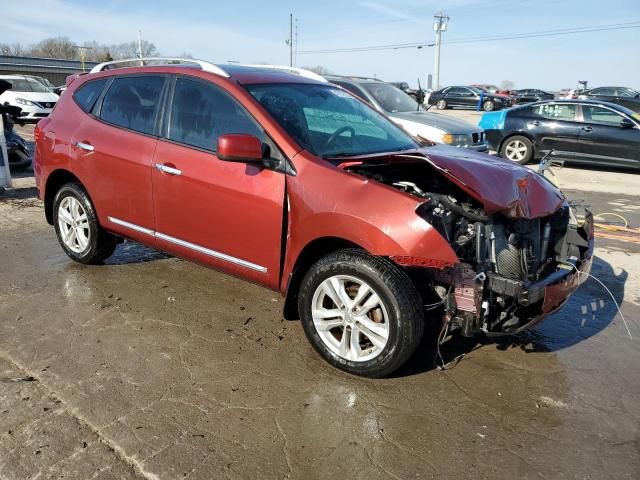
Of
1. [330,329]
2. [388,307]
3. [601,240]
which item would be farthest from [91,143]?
[601,240]

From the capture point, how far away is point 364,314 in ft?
10.7

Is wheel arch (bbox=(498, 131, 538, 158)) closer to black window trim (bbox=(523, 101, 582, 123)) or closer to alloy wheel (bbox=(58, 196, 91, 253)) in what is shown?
black window trim (bbox=(523, 101, 582, 123))

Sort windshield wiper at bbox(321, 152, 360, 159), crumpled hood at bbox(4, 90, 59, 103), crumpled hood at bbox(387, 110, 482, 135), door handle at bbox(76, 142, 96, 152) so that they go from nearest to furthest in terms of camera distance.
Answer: windshield wiper at bbox(321, 152, 360, 159), door handle at bbox(76, 142, 96, 152), crumpled hood at bbox(387, 110, 482, 135), crumpled hood at bbox(4, 90, 59, 103)

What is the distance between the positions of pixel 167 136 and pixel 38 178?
2.03 m

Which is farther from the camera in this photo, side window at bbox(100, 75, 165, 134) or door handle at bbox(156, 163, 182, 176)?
side window at bbox(100, 75, 165, 134)

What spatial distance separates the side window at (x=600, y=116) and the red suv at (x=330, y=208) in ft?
29.2

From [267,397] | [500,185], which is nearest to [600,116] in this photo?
[500,185]

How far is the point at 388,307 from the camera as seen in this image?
3121 millimetres

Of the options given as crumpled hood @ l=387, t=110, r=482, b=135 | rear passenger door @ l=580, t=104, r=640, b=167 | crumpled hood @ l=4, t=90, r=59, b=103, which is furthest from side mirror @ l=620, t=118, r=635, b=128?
crumpled hood @ l=4, t=90, r=59, b=103

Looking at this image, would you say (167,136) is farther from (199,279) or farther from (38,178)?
(38,178)

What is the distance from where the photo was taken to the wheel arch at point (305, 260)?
3.43 meters

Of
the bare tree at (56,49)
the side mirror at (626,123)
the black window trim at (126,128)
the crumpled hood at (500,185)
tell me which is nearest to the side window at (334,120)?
the crumpled hood at (500,185)

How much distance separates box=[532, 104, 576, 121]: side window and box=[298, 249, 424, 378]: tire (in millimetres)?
10483

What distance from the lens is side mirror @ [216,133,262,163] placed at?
11.2 feet
